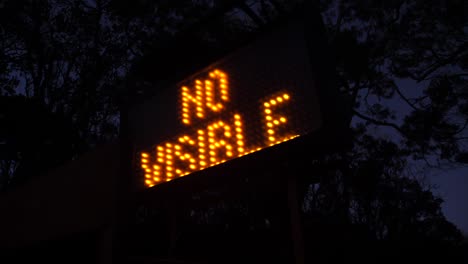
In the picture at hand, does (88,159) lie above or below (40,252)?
above

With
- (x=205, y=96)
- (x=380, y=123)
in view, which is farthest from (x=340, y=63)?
(x=205, y=96)

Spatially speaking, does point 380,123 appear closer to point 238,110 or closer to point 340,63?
point 340,63

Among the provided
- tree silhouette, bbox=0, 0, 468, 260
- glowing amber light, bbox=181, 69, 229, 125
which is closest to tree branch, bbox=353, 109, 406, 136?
tree silhouette, bbox=0, 0, 468, 260

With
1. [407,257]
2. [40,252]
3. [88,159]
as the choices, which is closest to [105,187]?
[88,159]

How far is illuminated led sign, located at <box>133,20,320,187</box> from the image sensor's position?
1.65 meters

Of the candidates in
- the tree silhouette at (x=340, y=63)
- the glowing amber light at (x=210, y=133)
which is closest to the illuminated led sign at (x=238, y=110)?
the glowing amber light at (x=210, y=133)

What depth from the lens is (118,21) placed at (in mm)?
14297

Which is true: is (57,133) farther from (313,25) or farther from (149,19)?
(313,25)

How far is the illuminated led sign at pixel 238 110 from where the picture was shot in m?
1.65

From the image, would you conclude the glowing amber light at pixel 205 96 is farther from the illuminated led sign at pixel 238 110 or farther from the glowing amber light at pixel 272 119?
the glowing amber light at pixel 272 119

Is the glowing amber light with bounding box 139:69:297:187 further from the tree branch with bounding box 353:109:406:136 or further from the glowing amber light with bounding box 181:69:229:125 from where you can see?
the tree branch with bounding box 353:109:406:136

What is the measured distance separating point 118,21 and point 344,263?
12.3m

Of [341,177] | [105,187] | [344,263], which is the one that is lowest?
[344,263]

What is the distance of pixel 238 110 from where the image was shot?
188 cm
